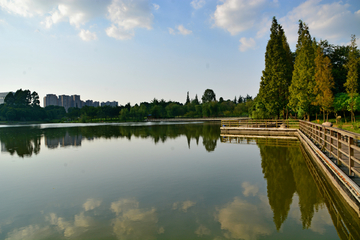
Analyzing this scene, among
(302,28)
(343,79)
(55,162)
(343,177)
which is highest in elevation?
(302,28)

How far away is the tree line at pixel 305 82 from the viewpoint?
31297 mm

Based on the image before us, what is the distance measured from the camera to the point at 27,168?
14242mm

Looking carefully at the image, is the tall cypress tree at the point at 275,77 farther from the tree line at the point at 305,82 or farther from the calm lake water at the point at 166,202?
the calm lake water at the point at 166,202

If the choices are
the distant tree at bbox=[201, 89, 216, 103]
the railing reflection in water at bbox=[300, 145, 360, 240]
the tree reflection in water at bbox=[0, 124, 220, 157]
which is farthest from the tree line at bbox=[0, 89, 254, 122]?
the railing reflection in water at bbox=[300, 145, 360, 240]

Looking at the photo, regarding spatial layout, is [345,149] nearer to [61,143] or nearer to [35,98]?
[61,143]

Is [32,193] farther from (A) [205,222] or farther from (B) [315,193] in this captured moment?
(B) [315,193]

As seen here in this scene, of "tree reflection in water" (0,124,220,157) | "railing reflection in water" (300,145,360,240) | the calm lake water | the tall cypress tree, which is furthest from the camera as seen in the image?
the tall cypress tree

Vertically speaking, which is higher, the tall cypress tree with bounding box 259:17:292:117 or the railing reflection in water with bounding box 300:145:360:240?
the tall cypress tree with bounding box 259:17:292:117

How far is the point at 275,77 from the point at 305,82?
16.5 feet

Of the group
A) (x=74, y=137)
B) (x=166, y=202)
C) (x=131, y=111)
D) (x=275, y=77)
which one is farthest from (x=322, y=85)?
(x=131, y=111)

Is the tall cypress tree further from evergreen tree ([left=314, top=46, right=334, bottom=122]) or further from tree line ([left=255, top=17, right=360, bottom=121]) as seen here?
evergreen tree ([left=314, top=46, right=334, bottom=122])

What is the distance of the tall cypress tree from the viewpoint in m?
37.6

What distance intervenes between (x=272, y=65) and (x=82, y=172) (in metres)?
35.4

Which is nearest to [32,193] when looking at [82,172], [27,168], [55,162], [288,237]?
[82,172]
